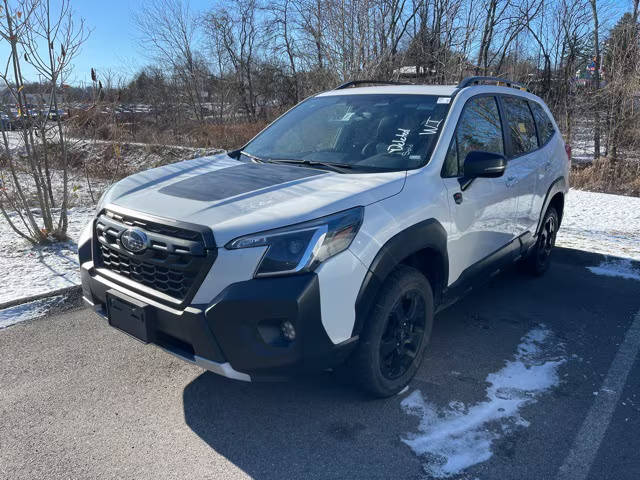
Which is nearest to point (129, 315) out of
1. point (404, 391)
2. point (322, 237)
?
point (322, 237)

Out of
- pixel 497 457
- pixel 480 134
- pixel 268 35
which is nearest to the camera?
pixel 497 457

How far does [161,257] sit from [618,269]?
5064mm

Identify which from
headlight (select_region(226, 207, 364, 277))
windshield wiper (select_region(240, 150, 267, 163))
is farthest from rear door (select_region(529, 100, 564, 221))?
headlight (select_region(226, 207, 364, 277))

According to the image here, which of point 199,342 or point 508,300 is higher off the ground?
point 199,342

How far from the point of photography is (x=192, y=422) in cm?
284

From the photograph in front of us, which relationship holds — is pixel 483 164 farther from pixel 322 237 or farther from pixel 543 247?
pixel 543 247

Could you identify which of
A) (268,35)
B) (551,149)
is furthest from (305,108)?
Answer: (268,35)

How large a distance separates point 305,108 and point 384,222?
1938mm

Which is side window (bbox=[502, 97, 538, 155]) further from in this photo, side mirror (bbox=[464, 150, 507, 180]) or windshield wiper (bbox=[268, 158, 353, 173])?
windshield wiper (bbox=[268, 158, 353, 173])

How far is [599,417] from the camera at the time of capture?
2926 mm

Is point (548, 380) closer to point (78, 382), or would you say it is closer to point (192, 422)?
point (192, 422)

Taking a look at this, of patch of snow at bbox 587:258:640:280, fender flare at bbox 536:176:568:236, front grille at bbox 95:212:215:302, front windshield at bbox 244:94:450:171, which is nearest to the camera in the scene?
front grille at bbox 95:212:215:302

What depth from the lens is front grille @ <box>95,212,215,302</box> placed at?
243 centimetres

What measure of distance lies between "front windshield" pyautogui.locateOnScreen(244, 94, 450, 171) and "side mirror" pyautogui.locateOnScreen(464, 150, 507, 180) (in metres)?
0.26
